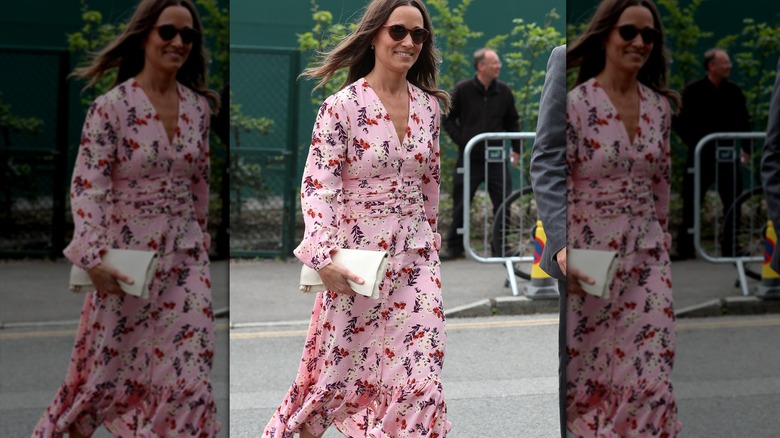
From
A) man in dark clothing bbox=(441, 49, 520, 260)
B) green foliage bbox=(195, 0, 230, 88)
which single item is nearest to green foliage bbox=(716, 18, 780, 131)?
green foliage bbox=(195, 0, 230, 88)

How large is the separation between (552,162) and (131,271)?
187 cm

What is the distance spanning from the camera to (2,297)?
2008 mm

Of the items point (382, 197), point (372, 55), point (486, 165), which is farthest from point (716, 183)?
point (486, 165)

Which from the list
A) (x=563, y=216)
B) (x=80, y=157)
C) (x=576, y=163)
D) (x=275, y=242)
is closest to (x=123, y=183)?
(x=80, y=157)

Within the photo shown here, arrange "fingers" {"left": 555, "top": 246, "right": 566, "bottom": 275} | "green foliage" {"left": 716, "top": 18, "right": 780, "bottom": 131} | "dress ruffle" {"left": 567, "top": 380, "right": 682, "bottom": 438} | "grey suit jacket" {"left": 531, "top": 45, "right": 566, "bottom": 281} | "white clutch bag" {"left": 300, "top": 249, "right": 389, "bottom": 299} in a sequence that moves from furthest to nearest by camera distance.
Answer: "white clutch bag" {"left": 300, "top": 249, "right": 389, "bottom": 299} < "grey suit jacket" {"left": 531, "top": 45, "right": 566, "bottom": 281} < "fingers" {"left": 555, "top": 246, "right": 566, "bottom": 275} < "dress ruffle" {"left": 567, "top": 380, "right": 682, "bottom": 438} < "green foliage" {"left": 716, "top": 18, "right": 780, "bottom": 131}

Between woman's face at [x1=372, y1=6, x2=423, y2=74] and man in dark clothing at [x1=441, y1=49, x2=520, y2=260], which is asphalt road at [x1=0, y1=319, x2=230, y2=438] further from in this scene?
→ man in dark clothing at [x1=441, y1=49, x2=520, y2=260]

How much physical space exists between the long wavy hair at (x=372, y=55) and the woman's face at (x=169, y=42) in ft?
8.16

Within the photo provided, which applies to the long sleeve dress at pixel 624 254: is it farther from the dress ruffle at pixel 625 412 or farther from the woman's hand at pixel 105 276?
the woman's hand at pixel 105 276

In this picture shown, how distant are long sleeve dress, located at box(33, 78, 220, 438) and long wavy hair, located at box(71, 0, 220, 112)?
2cm

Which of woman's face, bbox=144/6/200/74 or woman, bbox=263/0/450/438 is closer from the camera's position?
woman's face, bbox=144/6/200/74

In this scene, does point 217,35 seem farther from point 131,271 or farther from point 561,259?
point 561,259

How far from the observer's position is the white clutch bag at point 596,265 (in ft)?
6.54

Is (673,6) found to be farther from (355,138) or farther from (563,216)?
(355,138)

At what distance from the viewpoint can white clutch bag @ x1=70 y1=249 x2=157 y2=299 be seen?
199 centimetres
